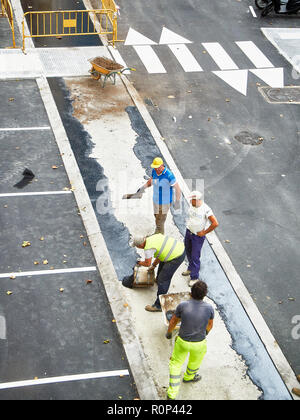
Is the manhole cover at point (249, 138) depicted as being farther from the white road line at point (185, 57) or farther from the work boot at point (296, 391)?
the work boot at point (296, 391)

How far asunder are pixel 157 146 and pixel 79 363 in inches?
278

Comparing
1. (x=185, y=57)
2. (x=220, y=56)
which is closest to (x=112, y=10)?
(x=185, y=57)

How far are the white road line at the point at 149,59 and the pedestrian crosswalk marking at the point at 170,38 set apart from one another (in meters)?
0.80

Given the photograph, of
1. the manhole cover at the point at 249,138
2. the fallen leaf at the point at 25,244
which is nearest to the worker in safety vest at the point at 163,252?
the fallen leaf at the point at 25,244

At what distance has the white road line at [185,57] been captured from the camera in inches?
740

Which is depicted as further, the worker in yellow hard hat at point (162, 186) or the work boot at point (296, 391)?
the worker in yellow hard hat at point (162, 186)

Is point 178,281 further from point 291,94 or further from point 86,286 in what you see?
point 291,94

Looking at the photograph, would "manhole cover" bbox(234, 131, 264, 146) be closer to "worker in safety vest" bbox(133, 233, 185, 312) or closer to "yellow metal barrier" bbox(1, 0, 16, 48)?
"worker in safety vest" bbox(133, 233, 185, 312)

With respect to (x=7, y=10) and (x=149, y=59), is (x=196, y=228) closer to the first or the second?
(x=149, y=59)

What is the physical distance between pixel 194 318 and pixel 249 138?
852 centimetres

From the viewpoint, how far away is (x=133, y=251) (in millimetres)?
11773

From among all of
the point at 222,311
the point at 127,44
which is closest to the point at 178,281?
the point at 222,311

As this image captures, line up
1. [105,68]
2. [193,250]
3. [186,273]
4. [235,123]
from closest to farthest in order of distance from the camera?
1. [193,250]
2. [186,273]
3. [235,123]
4. [105,68]

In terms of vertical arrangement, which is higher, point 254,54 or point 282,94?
point 254,54
